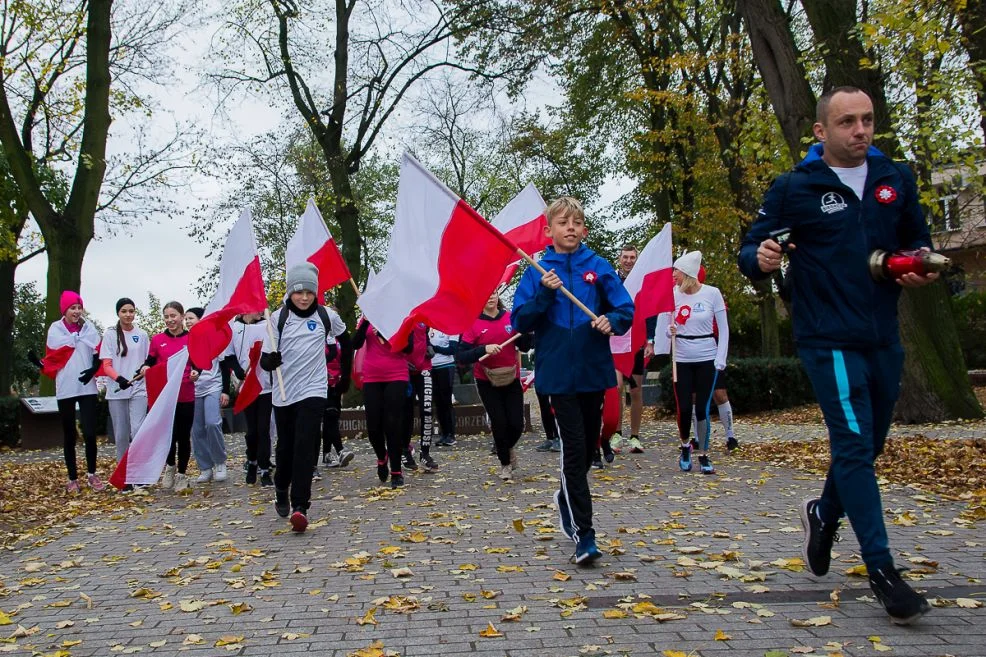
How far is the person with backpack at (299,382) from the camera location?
7402 millimetres

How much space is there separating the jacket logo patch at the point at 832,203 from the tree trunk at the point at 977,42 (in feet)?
20.6

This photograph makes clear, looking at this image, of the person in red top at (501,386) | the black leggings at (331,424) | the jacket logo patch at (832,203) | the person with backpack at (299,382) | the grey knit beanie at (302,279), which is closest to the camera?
the jacket logo patch at (832,203)

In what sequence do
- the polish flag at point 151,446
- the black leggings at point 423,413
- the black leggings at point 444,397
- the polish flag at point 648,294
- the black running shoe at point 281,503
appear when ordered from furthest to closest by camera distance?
the black leggings at point 444,397
the black leggings at point 423,413
the polish flag at point 648,294
the polish flag at point 151,446
the black running shoe at point 281,503

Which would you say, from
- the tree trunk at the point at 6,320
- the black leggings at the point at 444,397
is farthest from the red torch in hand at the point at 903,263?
the tree trunk at the point at 6,320

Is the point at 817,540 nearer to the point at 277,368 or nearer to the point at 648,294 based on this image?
the point at 277,368

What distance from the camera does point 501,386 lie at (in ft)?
33.6

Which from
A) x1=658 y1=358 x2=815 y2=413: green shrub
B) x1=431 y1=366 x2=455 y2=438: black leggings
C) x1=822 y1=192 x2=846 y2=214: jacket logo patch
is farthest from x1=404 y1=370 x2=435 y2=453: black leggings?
x1=658 y1=358 x2=815 y2=413: green shrub

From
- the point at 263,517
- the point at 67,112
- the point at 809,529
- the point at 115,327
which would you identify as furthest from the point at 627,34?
the point at 809,529

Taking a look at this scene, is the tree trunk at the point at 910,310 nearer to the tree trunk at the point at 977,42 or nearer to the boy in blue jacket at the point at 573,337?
the tree trunk at the point at 977,42

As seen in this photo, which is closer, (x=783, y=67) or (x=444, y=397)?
(x=783, y=67)

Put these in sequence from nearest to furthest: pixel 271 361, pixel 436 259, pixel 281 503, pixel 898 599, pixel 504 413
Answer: pixel 898 599 < pixel 436 259 < pixel 271 361 < pixel 281 503 < pixel 504 413

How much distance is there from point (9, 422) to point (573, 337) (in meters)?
17.6

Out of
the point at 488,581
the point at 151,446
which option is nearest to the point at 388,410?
the point at 151,446

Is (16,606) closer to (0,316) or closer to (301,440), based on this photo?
(301,440)
